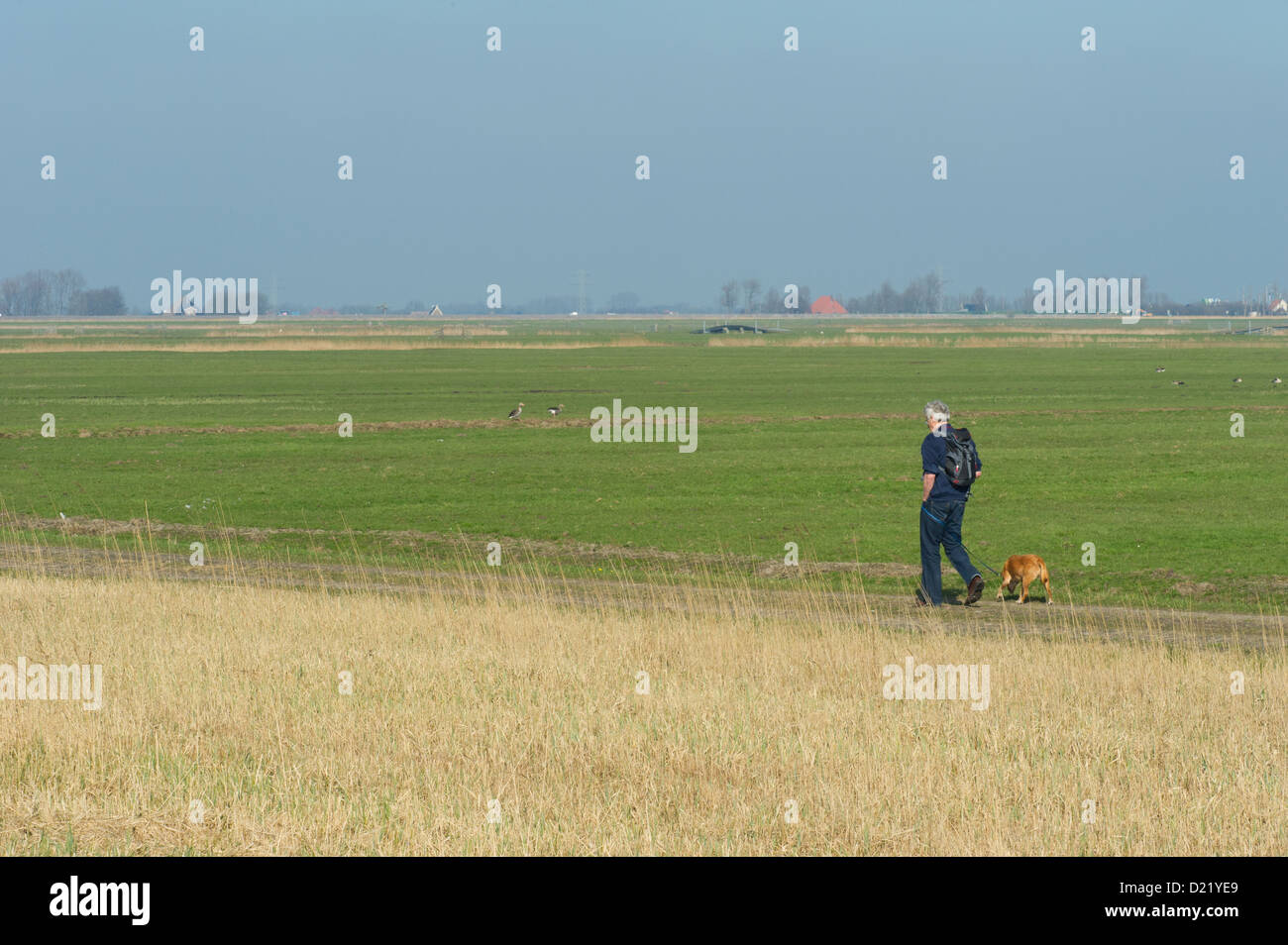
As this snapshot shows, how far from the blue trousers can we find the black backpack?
1.18ft

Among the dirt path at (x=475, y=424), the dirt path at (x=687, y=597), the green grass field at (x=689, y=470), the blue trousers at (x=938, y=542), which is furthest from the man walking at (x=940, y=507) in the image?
the dirt path at (x=475, y=424)

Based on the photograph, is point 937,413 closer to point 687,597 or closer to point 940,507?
point 940,507

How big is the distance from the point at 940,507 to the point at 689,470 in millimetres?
18096

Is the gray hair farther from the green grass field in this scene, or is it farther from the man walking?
the green grass field

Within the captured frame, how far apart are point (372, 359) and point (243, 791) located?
8843 cm

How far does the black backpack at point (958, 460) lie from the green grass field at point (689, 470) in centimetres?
331

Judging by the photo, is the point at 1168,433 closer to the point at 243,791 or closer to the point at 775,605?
the point at 775,605

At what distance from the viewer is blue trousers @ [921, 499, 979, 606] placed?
17.2 meters

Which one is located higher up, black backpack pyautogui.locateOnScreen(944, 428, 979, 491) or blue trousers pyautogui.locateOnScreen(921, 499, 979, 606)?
black backpack pyautogui.locateOnScreen(944, 428, 979, 491)

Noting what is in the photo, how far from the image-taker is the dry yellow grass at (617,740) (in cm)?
880

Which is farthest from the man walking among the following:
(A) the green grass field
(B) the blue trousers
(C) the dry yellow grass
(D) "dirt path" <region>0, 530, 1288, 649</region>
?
(A) the green grass field

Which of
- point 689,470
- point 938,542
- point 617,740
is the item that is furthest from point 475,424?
point 617,740

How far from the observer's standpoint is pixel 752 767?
10.3 meters
